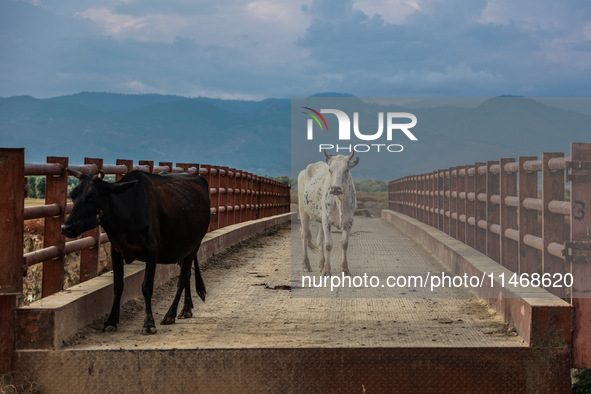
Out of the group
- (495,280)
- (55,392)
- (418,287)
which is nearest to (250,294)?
(418,287)

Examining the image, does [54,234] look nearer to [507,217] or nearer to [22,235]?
[22,235]

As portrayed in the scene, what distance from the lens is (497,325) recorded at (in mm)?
6398

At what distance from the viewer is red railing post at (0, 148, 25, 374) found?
551 centimetres

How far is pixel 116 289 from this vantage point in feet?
20.8

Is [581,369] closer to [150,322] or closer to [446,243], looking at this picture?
[150,322]

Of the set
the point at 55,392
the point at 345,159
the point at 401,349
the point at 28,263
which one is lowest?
the point at 55,392

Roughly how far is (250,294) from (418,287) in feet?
7.39

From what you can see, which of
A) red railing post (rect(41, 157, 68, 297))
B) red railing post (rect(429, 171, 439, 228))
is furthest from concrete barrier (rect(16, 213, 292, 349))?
red railing post (rect(429, 171, 439, 228))

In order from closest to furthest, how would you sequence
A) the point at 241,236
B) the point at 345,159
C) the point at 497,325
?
the point at 497,325, the point at 345,159, the point at 241,236

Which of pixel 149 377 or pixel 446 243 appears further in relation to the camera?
pixel 446 243

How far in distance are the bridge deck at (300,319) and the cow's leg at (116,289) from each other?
9 centimetres

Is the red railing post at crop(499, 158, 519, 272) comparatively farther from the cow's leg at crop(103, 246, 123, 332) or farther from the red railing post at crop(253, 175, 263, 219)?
the red railing post at crop(253, 175, 263, 219)

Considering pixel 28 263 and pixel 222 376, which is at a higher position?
pixel 28 263

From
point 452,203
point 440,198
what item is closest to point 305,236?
point 452,203
